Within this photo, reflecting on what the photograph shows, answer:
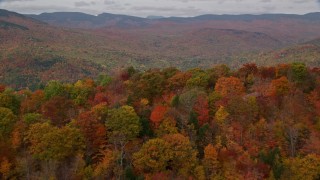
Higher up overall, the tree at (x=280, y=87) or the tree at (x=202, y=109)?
the tree at (x=280, y=87)

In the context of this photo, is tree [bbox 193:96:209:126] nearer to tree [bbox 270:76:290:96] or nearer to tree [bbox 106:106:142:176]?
tree [bbox 106:106:142:176]

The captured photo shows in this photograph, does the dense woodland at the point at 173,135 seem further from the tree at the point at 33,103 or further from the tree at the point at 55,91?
the tree at the point at 55,91

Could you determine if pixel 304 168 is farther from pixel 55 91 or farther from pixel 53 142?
pixel 55 91

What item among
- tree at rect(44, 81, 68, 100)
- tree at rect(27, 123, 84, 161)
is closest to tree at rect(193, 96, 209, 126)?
tree at rect(27, 123, 84, 161)

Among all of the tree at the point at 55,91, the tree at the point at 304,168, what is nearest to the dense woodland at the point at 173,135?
the tree at the point at 304,168

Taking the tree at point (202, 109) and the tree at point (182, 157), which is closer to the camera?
the tree at point (182, 157)

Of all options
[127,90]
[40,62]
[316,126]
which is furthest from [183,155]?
[40,62]

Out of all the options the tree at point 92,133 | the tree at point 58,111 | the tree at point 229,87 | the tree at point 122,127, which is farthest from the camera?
the tree at point 229,87

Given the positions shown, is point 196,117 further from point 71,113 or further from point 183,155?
point 71,113
